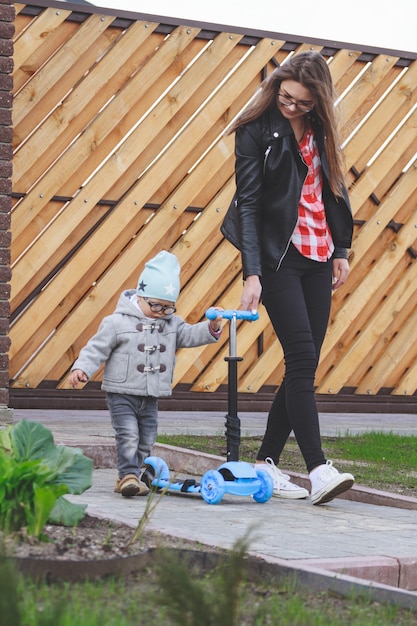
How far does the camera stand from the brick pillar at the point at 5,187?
6367 mm

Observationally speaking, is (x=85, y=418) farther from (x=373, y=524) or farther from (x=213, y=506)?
(x=373, y=524)

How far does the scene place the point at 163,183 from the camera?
928cm

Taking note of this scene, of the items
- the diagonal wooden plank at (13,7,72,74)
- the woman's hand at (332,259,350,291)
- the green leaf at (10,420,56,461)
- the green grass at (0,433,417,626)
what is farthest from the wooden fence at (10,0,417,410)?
the green grass at (0,433,417,626)

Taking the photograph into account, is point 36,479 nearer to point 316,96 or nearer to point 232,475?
point 232,475

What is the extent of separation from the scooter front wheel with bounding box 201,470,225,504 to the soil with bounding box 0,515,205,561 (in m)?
1.21

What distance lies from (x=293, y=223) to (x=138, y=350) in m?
0.90

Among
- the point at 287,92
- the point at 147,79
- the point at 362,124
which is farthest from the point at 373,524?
the point at 362,124

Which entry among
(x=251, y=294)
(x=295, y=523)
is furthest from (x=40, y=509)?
(x=251, y=294)

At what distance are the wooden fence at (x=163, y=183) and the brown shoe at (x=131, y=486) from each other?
409 cm

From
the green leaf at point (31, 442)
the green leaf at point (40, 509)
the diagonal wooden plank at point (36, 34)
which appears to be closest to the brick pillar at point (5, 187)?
the diagonal wooden plank at point (36, 34)

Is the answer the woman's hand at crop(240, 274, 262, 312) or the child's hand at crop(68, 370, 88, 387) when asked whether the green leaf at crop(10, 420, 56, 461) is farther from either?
the woman's hand at crop(240, 274, 262, 312)

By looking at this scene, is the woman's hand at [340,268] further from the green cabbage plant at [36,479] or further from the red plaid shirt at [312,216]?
the green cabbage plant at [36,479]

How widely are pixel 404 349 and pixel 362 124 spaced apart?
85.9 inches

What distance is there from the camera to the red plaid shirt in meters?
4.92
